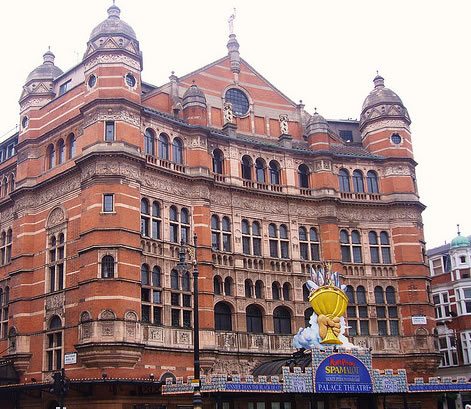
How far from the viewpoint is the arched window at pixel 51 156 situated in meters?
44.4

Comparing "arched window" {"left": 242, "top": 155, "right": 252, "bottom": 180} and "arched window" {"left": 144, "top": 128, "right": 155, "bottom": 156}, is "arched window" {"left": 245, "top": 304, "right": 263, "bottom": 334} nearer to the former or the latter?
"arched window" {"left": 242, "top": 155, "right": 252, "bottom": 180}

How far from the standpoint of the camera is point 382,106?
5334cm

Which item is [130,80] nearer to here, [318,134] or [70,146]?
[70,146]

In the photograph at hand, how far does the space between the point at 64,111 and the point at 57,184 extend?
501cm

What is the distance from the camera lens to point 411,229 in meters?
50.3

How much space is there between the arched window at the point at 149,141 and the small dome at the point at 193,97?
401 cm

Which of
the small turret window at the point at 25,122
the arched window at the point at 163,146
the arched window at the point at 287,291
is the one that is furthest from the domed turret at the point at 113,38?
the arched window at the point at 287,291

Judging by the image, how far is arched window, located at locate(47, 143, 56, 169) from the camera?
44406 millimetres

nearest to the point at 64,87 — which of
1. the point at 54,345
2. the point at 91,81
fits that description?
the point at 91,81

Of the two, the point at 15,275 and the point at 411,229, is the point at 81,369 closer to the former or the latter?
the point at 15,275

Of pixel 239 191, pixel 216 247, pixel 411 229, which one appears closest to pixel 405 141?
pixel 411 229

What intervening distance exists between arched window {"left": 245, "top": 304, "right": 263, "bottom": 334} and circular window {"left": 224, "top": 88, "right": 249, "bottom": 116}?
47.3ft

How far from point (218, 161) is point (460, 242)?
33.5 meters

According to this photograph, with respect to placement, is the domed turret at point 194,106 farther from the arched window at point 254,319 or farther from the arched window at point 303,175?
the arched window at point 254,319
